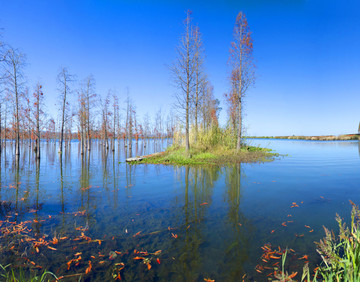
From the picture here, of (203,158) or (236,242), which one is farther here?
(203,158)

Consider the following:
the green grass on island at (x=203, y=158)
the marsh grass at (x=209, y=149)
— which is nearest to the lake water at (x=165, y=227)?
the green grass on island at (x=203, y=158)

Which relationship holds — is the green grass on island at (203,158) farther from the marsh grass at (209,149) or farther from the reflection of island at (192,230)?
the reflection of island at (192,230)

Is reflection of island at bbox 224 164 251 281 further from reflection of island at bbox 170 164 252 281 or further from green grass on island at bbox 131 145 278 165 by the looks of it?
green grass on island at bbox 131 145 278 165

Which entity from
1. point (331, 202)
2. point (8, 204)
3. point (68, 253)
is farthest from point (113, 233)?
point (331, 202)

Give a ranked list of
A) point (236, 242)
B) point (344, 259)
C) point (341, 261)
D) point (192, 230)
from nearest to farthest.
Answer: point (341, 261)
point (344, 259)
point (236, 242)
point (192, 230)

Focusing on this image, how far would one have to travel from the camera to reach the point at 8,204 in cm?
564

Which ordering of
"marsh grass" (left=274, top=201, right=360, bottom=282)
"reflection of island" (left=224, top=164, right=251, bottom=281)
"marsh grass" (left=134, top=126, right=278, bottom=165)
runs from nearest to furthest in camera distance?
1. "marsh grass" (left=274, top=201, right=360, bottom=282)
2. "reflection of island" (left=224, top=164, right=251, bottom=281)
3. "marsh grass" (left=134, top=126, right=278, bottom=165)

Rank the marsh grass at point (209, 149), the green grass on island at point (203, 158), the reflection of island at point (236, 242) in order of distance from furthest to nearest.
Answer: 1. the marsh grass at point (209, 149)
2. the green grass on island at point (203, 158)
3. the reflection of island at point (236, 242)

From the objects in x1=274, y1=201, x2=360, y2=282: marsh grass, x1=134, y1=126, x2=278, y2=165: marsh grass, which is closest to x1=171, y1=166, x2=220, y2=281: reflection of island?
x1=274, y1=201, x2=360, y2=282: marsh grass

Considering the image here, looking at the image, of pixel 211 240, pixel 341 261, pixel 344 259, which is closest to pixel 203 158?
pixel 211 240

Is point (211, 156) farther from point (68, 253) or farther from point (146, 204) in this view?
point (68, 253)

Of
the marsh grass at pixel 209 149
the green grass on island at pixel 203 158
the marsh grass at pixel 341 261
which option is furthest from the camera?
the marsh grass at pixel 209 149

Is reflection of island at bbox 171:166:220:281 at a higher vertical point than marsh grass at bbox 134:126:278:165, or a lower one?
lower

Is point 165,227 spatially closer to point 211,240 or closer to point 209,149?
point 211,240
